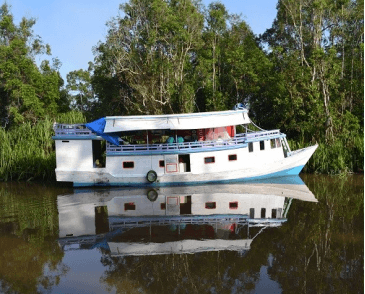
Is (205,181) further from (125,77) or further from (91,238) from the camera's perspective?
(125,77)

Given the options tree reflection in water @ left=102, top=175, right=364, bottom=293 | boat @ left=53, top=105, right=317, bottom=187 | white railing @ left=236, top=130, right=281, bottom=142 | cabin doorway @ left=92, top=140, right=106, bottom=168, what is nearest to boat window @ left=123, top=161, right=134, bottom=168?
boat @ left=53, top=105, right=317, bottom=187

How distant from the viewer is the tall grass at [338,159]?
2050 centimetres

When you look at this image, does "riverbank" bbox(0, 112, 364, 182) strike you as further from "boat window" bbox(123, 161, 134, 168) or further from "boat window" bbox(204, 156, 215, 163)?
"boat window" bbox(204, 156, 215, 163)

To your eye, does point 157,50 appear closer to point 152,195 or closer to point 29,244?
point 152,195

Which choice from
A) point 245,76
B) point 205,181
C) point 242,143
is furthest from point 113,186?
point 245,76

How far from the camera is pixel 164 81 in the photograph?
94.5ft

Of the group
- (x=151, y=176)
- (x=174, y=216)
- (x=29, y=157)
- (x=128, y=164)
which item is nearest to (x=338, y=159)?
(x=151, y=176)

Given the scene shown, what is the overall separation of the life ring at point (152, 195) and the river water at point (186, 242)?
73 millimetres

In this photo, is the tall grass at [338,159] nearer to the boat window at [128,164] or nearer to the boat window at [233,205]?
the boat window at [233,205]

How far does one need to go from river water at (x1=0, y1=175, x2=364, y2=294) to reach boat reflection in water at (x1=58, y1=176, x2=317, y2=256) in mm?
33

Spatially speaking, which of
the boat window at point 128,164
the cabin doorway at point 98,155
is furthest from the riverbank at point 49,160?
the boat window at point 128,164

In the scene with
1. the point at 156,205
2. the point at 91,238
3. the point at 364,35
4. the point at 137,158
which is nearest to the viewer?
the point at 91,238

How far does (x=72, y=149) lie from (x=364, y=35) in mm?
19668

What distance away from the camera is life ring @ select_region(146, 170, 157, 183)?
18328 millimetres
